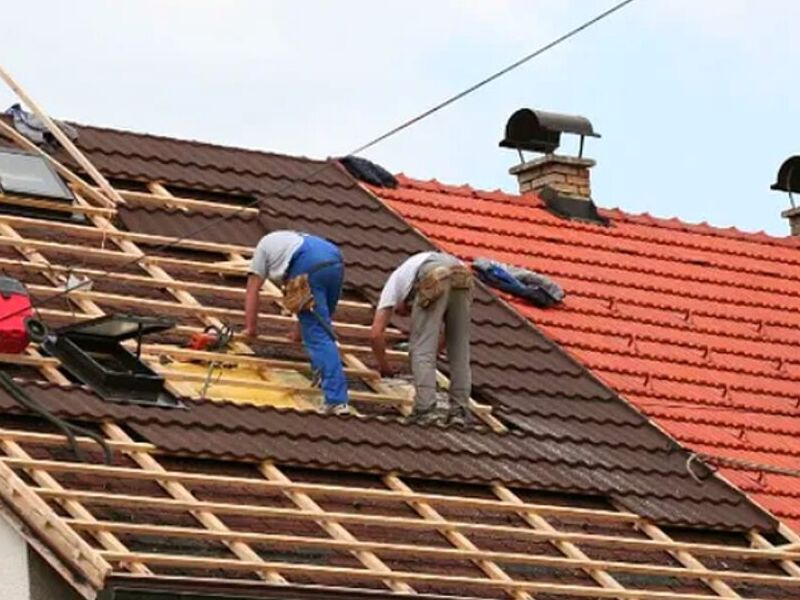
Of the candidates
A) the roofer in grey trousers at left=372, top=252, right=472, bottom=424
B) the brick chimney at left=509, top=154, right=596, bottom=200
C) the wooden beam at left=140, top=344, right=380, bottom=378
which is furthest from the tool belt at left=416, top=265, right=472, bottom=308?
the brick chimney at left=509, top=154, right=596, bottom=200

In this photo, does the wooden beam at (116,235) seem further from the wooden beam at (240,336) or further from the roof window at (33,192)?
the wooden beam at (240,336)

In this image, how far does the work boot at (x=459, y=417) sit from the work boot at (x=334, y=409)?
0.73 meters

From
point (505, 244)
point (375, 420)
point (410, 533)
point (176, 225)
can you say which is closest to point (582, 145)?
point (505, 244)

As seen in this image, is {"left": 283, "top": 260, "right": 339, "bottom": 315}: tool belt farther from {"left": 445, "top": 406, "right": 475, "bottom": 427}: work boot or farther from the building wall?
the building wall

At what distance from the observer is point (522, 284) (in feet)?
60.0

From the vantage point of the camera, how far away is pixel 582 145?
21.5m

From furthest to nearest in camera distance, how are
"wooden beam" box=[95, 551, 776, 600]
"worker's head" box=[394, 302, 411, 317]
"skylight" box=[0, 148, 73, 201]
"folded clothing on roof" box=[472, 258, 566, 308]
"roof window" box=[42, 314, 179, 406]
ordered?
1. "folded clothing on roof" box=[472, 258, 566, 308]
2. "skylight" box=[0, 148, 73, 201]
3. "worker's head" box=[394, 302, 411, 317]
4. "roof window" box=[42, 314, 179, 406]
5. "wooden beam" box=[95, 551, 776, 600]

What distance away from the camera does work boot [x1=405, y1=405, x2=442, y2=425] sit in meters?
15.5

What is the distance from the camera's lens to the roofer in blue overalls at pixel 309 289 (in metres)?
15.3

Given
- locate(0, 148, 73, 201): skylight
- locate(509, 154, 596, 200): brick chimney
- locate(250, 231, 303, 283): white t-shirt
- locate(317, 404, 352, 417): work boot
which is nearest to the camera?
locate(317, 404, 352, 417): work boot

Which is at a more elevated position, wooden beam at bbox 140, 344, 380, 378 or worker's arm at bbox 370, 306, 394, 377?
worker's arm at bbox 370, 306, 394, 377

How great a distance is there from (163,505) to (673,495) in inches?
158

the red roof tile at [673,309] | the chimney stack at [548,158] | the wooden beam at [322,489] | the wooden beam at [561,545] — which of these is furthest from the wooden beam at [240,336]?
the chimney stack at [548,158]

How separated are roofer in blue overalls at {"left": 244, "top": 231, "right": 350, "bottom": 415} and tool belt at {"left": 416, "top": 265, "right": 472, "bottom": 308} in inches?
19.6
